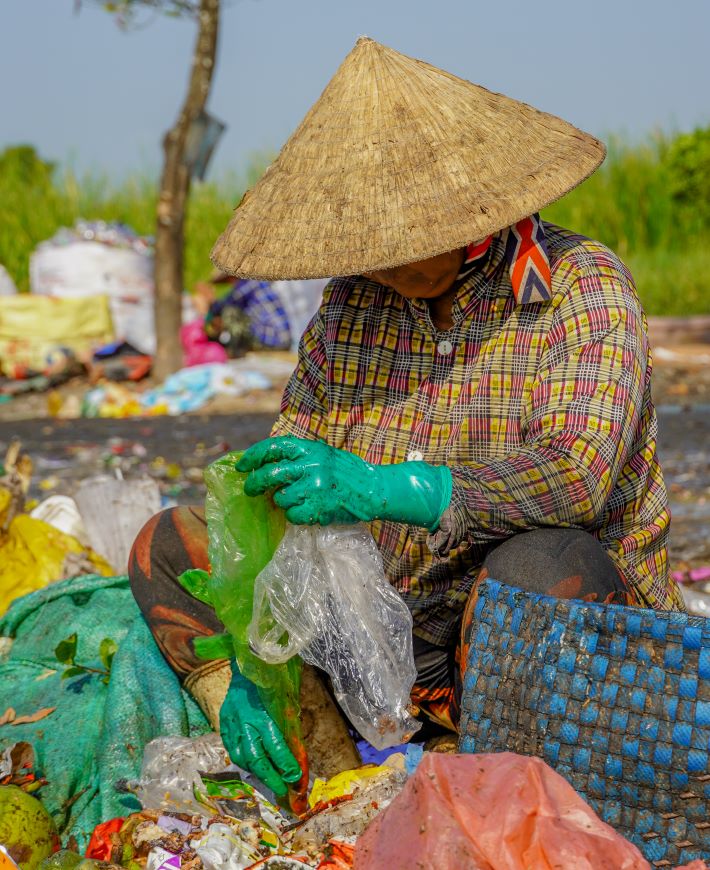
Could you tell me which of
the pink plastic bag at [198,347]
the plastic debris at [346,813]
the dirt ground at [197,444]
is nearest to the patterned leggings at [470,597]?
the plastic debris at [346,813]

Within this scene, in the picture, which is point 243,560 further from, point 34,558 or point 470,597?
point 34,558

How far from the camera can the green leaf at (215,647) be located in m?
2.25

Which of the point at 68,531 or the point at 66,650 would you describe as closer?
the point at 66,650

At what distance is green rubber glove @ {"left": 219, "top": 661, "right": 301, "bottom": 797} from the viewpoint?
2.03m

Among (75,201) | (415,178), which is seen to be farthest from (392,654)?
(75,201)

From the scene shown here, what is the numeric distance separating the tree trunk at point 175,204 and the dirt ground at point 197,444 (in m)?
1.03

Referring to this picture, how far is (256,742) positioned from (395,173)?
3.58 ft

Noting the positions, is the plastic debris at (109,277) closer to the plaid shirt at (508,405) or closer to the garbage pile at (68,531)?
the garbage pile at (68,531)

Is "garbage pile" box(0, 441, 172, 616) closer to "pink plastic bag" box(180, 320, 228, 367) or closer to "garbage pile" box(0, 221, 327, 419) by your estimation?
"garbage pile" box(0, 221, 327, 419)

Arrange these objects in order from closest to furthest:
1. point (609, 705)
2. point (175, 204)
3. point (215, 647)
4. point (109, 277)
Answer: point (609, 705)
point (215, 647)
point (175, 204)
point (109, 277)

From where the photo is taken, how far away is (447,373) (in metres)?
2.21

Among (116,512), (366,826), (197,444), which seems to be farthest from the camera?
(197,444)

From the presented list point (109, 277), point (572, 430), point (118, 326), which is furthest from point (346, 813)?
point (109, 277)

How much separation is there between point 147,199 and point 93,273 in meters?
3.46
